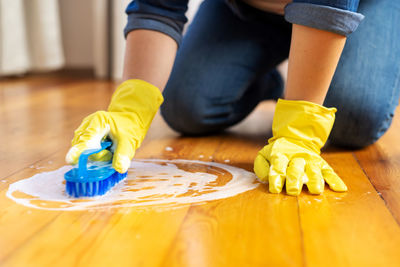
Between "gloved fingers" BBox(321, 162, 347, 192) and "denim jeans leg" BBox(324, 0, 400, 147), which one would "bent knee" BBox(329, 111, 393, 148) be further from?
"gloved fingers" BBox(321, 162, 347, 192)

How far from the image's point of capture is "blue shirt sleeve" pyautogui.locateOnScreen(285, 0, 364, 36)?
2.45 feet

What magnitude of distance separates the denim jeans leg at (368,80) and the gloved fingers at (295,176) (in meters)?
0.32

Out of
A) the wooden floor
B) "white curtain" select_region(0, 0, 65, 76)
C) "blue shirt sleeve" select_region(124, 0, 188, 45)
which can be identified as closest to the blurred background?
"white curtain" select_region(0, 0, 65, 76)

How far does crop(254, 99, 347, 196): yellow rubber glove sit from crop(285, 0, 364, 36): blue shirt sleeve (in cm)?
14

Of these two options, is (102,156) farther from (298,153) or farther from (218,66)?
(218,66)

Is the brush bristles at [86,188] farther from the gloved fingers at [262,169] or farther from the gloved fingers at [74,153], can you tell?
the gloved fingers at [262,169]

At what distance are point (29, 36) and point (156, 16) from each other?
1631mm

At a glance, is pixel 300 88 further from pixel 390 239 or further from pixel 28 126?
pixel 28 126

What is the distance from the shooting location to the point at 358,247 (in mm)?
563

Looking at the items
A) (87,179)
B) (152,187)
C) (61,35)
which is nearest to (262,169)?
(152,187)

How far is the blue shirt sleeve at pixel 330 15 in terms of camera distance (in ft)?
2.45

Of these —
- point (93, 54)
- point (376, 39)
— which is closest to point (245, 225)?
point (376, 39)

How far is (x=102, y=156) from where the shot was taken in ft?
2.56

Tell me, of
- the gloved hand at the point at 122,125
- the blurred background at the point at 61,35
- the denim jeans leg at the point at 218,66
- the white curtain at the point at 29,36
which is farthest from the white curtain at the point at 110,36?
the gloved hand at the point at 122,125
